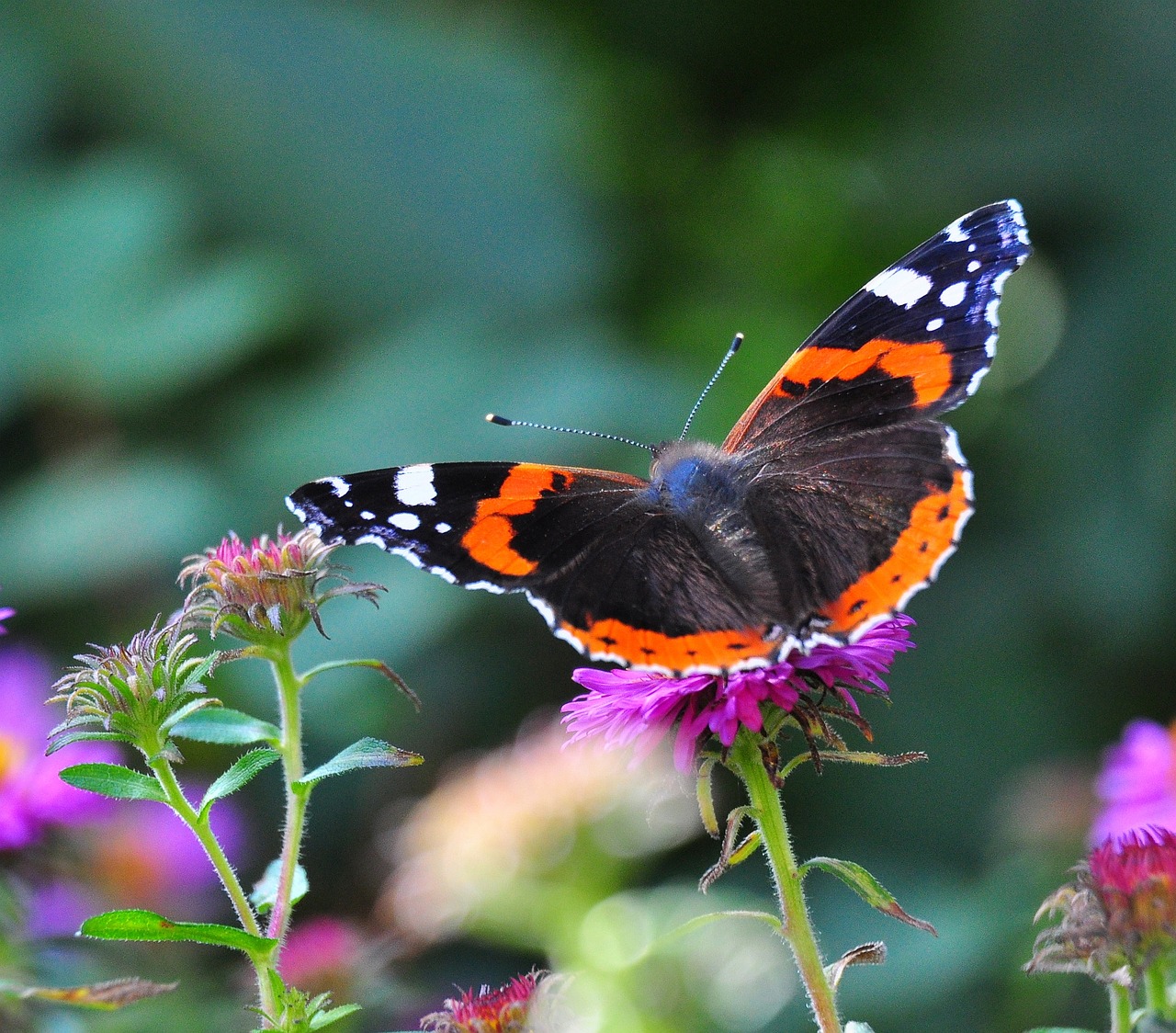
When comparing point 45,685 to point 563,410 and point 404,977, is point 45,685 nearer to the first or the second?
point 404,977

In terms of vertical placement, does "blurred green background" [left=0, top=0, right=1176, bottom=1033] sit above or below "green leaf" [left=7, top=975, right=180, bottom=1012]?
above

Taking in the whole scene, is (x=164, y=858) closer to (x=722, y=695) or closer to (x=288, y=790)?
(x=288, y=790)

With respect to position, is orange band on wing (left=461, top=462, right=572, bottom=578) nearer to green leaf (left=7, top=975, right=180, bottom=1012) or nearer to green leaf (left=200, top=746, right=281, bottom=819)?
green leaf (left=200, top=746, right=281, bottom=819)

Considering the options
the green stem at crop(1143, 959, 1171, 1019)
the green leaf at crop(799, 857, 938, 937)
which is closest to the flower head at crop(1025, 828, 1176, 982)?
the green stem at crop(1143, 959, 1171, 1019)

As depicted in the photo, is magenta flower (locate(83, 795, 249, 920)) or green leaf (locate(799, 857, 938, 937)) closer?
green leaf (locate(799, 857, 938, 937))

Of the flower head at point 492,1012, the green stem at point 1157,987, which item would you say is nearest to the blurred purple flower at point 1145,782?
the green stem at point 1157,987

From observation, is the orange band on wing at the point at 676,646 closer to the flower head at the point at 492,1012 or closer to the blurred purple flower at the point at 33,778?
the flower head at the point at 492,1012
